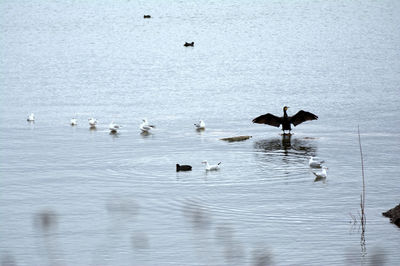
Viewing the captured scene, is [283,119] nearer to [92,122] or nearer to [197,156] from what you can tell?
[197,156]

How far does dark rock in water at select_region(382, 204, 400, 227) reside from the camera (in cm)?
1850

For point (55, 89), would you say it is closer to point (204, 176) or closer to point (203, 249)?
point (204, 176)

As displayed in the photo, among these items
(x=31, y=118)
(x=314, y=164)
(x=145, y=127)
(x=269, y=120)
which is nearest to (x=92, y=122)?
(x=145, y=127)

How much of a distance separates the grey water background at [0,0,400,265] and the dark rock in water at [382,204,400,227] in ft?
0.71

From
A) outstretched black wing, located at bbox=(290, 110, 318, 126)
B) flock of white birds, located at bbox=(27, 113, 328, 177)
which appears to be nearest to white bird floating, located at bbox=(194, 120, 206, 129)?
flock of white birds, located at bbox=(27, 113, 328, 177)

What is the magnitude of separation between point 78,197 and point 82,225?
3006 millimetres

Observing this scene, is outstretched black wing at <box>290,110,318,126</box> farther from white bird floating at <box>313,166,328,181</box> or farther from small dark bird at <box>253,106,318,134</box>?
white bird floating at <box>313,166,328,181</box>

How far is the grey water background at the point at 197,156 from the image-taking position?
17547 millimetres

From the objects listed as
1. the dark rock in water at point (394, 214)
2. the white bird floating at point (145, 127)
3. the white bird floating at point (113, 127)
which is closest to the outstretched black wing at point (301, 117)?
the white bird floating at point (145, 127)

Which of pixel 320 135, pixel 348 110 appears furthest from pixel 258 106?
pixel 320 135

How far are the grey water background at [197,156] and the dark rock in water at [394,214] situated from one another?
22cm

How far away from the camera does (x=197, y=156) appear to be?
89.9ft

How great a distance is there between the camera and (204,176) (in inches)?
960

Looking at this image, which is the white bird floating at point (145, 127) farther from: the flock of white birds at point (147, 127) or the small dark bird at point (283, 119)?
the small dark bird at point (283, 119)
